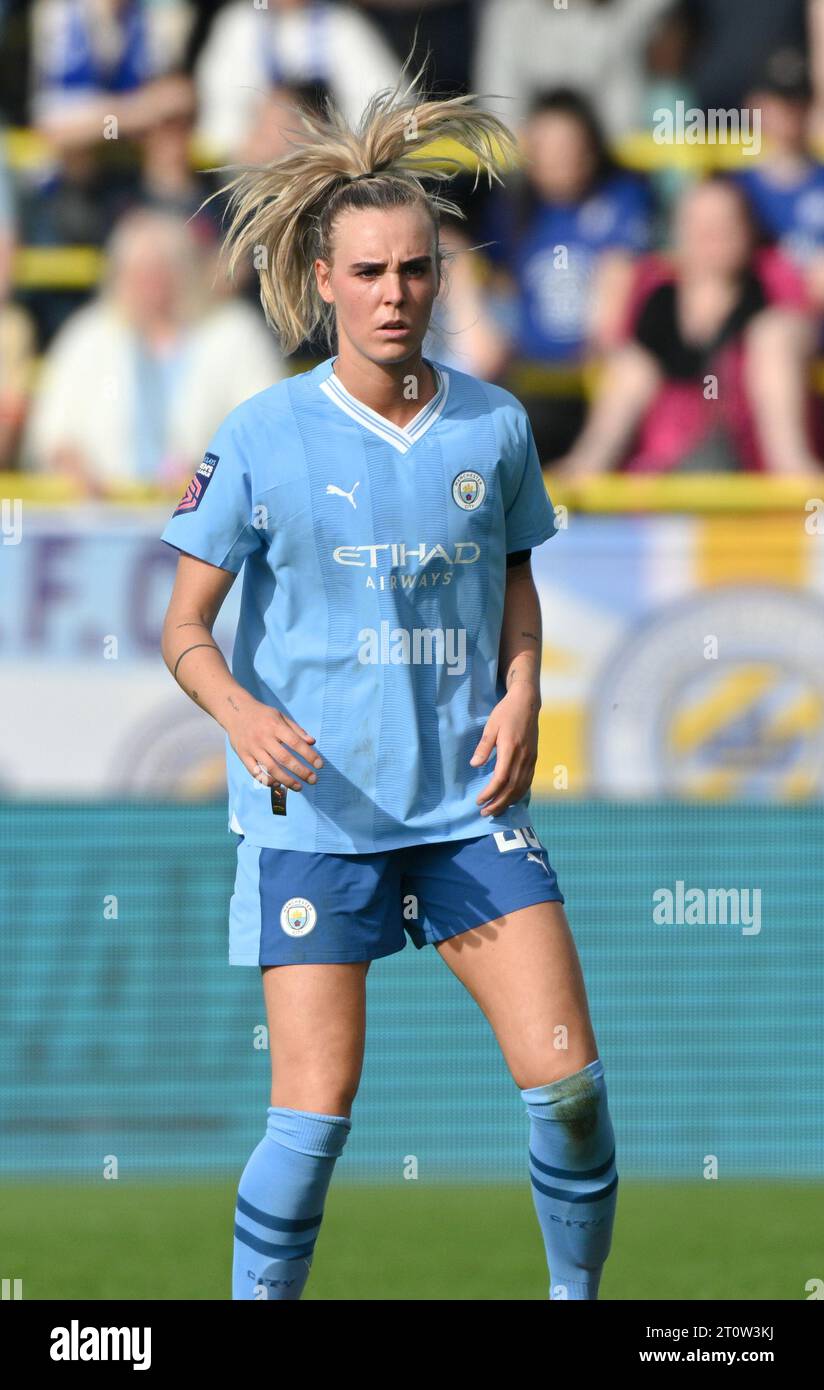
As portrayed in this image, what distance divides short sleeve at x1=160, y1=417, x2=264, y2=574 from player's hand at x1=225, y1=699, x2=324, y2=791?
331mm

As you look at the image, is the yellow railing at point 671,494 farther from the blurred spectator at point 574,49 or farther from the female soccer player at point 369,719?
the female soccer player at point 369,719

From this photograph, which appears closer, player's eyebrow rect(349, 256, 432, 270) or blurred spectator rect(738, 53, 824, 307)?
player's eyebrow rect(349, 256, 432, 270)

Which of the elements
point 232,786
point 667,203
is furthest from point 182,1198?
point 667,203

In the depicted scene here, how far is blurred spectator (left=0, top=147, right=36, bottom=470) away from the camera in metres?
9.20

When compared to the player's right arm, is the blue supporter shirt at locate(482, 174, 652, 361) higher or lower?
higher

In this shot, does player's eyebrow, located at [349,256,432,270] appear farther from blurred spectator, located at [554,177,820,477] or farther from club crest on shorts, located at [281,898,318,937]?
blurred spectator, located at [554,177,820,477]

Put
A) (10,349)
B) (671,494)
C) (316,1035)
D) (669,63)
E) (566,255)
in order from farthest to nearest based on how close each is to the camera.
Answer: (669,63)
(10,349)
(566,255)
(671,494)
(316,1035)

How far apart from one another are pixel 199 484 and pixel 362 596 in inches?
14.1

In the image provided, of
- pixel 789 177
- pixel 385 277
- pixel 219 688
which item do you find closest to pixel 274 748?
pixel 219 688

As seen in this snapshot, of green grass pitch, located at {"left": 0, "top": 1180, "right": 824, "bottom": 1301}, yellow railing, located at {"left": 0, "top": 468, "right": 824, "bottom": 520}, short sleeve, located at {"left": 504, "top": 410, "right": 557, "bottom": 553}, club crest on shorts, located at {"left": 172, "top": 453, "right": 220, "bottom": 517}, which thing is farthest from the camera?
yellow railing, located at {"left": 0, "top": 468, "right": 824, "bottom": 520}

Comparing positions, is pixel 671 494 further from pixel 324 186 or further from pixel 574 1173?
pixel 574 1173

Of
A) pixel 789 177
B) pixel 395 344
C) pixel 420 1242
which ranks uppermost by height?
pixel 789 177

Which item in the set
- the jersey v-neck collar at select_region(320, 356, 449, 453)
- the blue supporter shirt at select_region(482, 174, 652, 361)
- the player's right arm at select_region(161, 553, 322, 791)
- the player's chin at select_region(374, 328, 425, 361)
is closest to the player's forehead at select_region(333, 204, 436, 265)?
the player's chin at select_region(374, 328, 425, 361)

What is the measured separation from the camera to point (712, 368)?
8.80 meters
